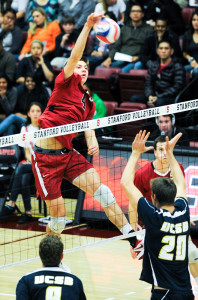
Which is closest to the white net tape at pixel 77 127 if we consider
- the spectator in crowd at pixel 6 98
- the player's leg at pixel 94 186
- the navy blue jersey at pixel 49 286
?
the player's leg at pixel 94 186

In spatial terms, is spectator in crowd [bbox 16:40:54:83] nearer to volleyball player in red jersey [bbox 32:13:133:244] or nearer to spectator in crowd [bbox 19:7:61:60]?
spectator in crowd [bbox 19:7:61:60]

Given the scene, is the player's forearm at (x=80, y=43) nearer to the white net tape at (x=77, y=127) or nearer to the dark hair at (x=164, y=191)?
the white net tape at (x=77, y=127)

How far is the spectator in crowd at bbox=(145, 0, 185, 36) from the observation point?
16.2 metres

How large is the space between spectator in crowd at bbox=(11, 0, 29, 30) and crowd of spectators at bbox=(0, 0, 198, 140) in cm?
33

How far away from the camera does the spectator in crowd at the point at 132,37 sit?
53.2 feet

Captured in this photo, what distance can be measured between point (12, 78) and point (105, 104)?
8.09ft

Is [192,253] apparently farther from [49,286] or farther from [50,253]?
[49,286]

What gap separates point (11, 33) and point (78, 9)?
70.5 inches

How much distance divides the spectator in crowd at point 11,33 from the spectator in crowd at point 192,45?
4424mm

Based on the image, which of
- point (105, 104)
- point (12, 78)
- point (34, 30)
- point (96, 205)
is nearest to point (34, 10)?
point (34, 30)

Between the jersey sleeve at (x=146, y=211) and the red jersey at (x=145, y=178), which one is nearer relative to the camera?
the jersey sleeve at (x=146, y=211)

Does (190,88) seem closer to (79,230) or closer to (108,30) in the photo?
(79,230)

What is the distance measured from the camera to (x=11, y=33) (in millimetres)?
18156

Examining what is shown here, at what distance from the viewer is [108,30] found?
9.77 meters
